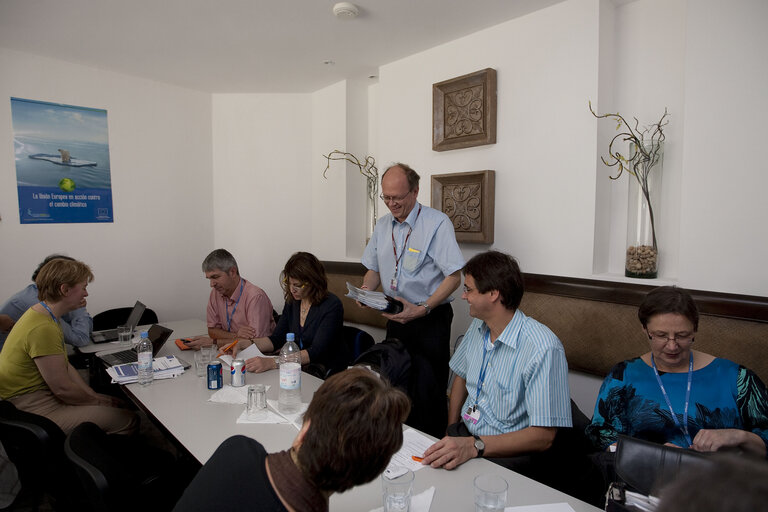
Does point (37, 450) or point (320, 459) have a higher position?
point (320, 459)

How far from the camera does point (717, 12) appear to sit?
2.41 m

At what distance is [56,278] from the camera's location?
7.58ft

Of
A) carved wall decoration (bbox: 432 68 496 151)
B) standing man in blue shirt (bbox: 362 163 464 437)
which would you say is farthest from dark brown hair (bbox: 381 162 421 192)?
carved wall decoration (bbox: 432 68 496 151)

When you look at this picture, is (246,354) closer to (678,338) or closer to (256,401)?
(256,401)

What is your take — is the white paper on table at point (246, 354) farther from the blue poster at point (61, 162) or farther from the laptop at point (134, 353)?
the blue poster at point (61, 162)

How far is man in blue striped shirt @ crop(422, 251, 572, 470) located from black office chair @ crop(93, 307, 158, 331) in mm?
3355

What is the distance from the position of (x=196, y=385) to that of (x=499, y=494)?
170 centimetres

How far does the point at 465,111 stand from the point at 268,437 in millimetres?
2741

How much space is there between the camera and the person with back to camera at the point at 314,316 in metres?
2.72

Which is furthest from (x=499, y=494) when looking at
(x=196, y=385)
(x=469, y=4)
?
(x=469, y=4)

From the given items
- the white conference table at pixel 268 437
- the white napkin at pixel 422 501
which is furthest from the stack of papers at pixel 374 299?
the white napkin at pixel 422 501

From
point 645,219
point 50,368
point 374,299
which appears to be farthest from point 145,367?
point 645,219

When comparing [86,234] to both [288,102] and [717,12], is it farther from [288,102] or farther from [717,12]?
[717,12]

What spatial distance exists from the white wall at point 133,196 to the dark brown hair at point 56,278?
2.13 meters
